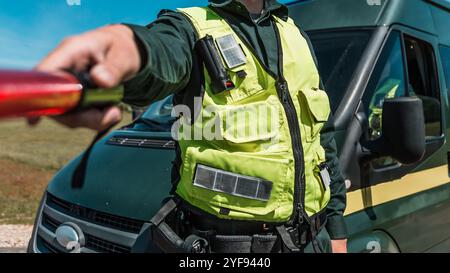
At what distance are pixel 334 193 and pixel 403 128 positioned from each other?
47cm

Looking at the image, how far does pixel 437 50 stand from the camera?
3.13 meters

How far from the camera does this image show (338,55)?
2.60 m

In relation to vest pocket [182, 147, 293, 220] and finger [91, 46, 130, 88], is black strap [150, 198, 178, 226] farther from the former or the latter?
finger [91, 46, 130, 88]

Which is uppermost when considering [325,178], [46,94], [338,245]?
[46,94]

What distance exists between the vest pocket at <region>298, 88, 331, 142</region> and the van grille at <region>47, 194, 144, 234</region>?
89cm

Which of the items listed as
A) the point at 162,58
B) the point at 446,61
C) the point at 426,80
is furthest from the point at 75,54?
the point at 446,61

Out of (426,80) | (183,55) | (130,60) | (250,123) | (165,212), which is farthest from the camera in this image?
(426,80)

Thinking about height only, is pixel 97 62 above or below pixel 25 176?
above

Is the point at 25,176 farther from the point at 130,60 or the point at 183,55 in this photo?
the point at 130,60

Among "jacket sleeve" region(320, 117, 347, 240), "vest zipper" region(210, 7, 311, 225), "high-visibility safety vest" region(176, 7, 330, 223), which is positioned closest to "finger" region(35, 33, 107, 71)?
"high-visibility safety vest" region(176, 7, 330, 223)

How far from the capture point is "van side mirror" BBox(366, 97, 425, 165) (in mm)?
2047

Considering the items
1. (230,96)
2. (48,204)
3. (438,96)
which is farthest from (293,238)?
(438,96)
